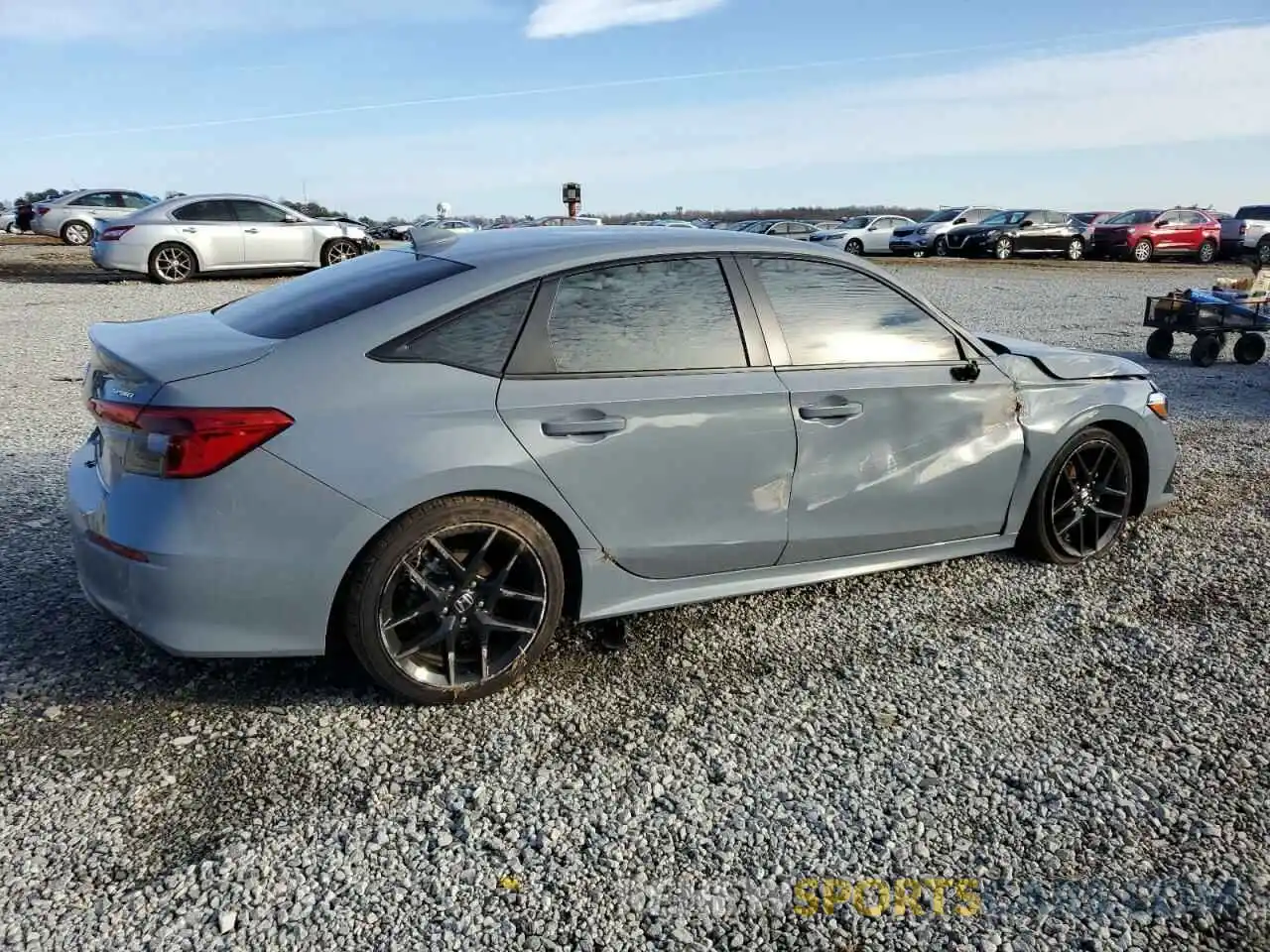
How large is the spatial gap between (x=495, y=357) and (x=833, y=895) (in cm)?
190

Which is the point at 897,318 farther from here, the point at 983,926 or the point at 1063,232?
the point at 1063,232

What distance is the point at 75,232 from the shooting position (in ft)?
94.3

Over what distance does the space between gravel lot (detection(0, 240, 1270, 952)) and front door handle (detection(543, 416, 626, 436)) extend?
902 mm

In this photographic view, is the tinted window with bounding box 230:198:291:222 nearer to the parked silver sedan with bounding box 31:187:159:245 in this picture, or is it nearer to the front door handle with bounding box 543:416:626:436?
the parked silver sedan with bounding box 31:187:159:245

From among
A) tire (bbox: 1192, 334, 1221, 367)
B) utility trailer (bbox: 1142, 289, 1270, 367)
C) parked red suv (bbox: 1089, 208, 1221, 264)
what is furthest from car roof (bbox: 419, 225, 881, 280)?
parked red suv (bbox: 1089, 208, 1221, 264)

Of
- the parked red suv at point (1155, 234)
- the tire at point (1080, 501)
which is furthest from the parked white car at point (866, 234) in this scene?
the tire at point (1080, 501)

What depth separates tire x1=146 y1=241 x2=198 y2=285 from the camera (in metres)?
17.2

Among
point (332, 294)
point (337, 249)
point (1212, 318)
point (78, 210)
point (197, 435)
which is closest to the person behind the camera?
point (197, 435)

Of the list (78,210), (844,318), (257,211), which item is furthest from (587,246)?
(78,210)

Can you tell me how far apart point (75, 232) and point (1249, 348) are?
29.1 meters

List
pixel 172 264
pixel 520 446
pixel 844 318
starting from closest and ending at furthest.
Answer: pixel 520 446
pixel 844 318
pixel 172 264

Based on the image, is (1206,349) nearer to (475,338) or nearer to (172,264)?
(475,338)

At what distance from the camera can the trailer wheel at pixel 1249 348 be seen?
Answer: 35.8ft

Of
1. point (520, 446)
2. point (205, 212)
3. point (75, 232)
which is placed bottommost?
point (520, 446)
